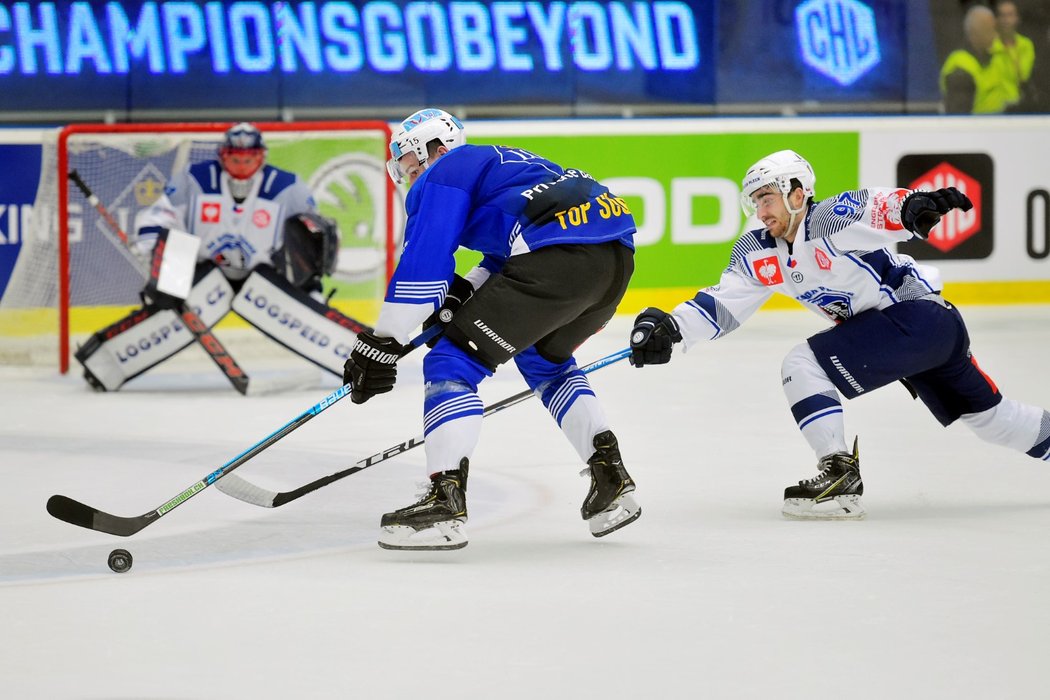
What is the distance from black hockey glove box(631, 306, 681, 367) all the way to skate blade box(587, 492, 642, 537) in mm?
329

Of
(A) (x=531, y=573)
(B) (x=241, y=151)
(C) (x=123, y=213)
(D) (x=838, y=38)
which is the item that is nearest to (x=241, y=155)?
(B) (x=241, y=151)

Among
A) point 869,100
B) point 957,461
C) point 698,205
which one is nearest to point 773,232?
point 957,461

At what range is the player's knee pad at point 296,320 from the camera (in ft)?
19.2

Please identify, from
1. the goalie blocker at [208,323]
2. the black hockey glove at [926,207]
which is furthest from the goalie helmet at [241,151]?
the black hockey glove at [926,207]

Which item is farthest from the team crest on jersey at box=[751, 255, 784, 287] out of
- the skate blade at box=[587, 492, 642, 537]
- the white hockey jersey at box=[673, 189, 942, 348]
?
the skate blade at box=[587, 492, 642, 537]

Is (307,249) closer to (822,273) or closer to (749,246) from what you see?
(749,246)

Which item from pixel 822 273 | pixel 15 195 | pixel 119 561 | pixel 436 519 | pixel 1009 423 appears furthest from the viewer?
pixel 15 195

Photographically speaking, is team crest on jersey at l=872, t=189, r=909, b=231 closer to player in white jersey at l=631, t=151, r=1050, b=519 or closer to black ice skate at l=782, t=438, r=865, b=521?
player in white jersey at l=631, t=151, r=1050, b=519

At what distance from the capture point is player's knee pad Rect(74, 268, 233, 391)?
19.2 ft

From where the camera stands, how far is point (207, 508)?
Result: 12.0 ft

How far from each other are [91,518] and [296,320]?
2.71 meters

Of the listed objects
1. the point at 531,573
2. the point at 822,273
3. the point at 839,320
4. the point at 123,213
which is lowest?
the point at 531,573

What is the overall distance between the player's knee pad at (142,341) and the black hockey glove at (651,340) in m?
2.72

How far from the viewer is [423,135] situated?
3.29 m
